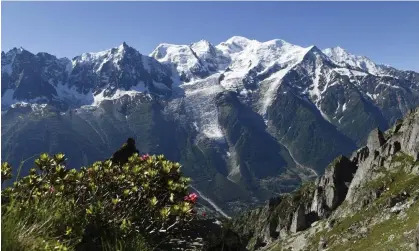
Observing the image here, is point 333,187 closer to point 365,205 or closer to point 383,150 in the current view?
point 383,150

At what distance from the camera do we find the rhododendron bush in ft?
27.2

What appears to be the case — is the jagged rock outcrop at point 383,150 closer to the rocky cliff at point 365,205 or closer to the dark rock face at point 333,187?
the rocky cliff at point 365,205

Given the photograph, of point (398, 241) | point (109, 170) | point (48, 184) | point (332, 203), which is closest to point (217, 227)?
point (109, 170)

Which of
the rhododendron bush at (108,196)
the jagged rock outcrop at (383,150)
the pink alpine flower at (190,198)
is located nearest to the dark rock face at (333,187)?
the jagged rock outcrop at (383,150)

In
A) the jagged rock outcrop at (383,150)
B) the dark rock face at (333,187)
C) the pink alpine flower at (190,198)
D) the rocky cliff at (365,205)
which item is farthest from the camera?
the dark rock face at (333,187)

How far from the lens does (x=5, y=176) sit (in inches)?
328

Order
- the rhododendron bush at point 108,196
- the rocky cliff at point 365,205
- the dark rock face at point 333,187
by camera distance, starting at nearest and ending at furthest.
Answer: the rhododendron bush at point 108,196 → the rocky cliff at point 365,205 → the dark rock face at point 333,187

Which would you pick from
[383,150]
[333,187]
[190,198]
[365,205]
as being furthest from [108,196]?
[333,187]

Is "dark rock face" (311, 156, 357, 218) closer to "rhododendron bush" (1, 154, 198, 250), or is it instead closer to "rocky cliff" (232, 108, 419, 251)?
"rocky cliff" (232, 108, 419, 251)

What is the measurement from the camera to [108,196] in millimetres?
10086

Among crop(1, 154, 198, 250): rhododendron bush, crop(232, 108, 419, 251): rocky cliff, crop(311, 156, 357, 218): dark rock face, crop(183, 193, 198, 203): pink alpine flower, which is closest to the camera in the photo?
crop(1, 154, 198, 250): rhododendron bush

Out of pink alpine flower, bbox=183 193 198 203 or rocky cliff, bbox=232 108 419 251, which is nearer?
pink alpine flower, bbox=183 193 198 203

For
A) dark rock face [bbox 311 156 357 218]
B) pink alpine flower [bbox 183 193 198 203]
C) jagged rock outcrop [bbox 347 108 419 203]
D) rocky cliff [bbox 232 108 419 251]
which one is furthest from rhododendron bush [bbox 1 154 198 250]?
dark rock face [bbox 311 156 357 218]

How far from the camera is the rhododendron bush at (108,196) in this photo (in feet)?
27.2
